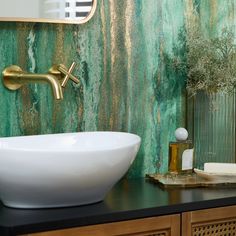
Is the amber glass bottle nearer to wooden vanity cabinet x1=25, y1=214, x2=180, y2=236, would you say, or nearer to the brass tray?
the brass tray

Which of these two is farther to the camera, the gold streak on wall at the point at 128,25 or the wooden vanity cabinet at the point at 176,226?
the gold streak on wall at the point at 128,25

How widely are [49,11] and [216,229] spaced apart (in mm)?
859

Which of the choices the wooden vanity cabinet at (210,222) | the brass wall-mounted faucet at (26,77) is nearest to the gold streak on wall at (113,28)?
the brass wall-mounted faucet at (26,77)

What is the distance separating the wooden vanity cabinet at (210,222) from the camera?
1.65 meters

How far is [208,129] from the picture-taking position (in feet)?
7.07

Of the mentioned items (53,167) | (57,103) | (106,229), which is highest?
(57,103)

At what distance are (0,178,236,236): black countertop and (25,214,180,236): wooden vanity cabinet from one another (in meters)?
0.01

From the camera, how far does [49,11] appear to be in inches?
72.9

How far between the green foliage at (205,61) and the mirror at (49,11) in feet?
1.30

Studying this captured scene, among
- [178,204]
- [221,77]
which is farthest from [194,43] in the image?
[178,204]

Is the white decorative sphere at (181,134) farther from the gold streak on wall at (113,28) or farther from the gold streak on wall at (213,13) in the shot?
the gold streak on wall at (213,13)

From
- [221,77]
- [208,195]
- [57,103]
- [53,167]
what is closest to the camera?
[53,167]

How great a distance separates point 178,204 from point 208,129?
0.59m

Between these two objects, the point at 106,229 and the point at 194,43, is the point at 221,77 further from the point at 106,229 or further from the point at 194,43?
the point at 106,229
